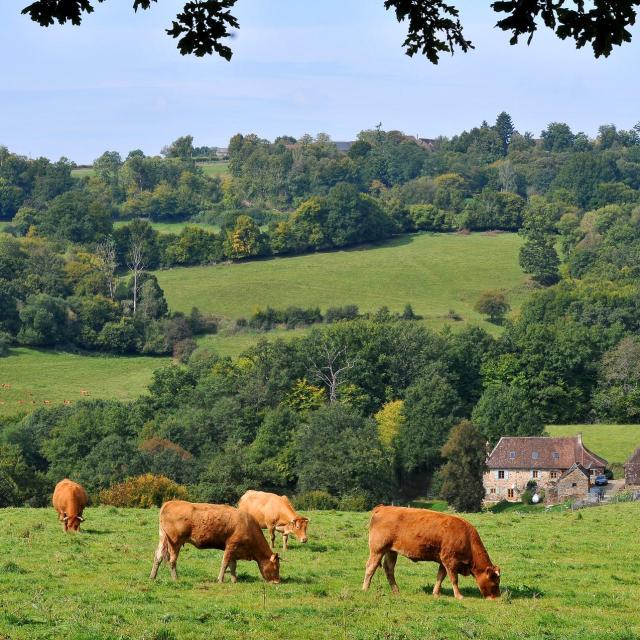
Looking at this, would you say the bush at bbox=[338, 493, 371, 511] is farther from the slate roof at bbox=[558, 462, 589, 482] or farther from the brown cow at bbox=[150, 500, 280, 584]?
the brown cow at bbox=[150, 500, 280, 584]

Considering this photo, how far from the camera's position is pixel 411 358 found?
9444cm

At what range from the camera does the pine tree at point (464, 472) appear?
217ft

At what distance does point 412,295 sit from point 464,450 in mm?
60811

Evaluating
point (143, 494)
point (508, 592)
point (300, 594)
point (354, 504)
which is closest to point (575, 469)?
point (354, 504)

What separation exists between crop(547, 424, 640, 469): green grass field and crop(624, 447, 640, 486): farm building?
358cm

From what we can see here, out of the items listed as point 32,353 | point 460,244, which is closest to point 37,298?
point 32,353

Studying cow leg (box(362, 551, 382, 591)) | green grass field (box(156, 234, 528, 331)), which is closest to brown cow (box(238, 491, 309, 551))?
cow leg (box(362, 551, 382, 591))

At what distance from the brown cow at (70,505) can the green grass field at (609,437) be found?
5621 cm

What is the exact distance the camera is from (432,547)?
1911 centimetres

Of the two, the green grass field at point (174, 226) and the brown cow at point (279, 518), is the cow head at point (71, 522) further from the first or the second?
the green grass field at point (174, 226)

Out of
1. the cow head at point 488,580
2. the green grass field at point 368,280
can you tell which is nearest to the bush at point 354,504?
the cow head at point 488,580

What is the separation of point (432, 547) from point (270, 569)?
2.53 meters

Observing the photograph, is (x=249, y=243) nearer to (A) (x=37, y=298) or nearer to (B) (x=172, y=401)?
(A) (x=37, y=298)

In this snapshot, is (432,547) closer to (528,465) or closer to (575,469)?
(575,469)
